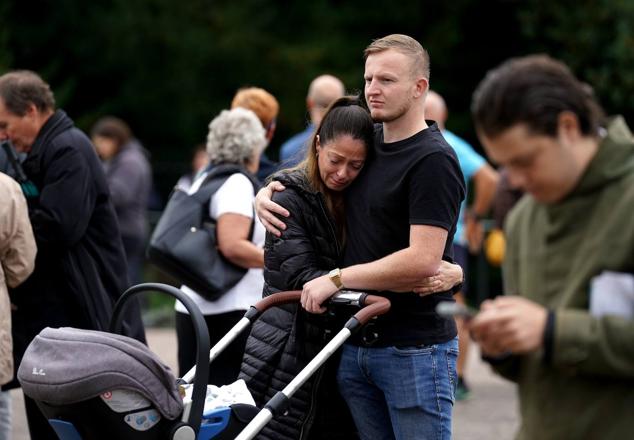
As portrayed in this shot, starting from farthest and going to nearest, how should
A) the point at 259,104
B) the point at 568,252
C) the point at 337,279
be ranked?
the point at 259,104, the point at 337,279, the point at 568,252

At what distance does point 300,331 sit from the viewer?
4.58 meters

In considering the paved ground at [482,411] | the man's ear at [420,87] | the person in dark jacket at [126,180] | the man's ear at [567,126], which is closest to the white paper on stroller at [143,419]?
the man's ear at [420,87]

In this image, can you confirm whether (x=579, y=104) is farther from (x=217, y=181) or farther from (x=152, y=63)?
(x=152, y=63)

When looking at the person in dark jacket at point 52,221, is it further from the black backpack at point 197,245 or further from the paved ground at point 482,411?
the paved ground at point 482,411

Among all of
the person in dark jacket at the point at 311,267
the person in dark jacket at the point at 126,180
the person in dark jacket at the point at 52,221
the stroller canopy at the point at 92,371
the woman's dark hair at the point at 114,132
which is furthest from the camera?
the woman's dark hair at the point at 114,132

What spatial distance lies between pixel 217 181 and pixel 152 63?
13894 millimetres

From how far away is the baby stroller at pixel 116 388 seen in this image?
3982 millimetres

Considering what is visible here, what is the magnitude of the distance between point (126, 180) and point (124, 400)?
6601 millimetres

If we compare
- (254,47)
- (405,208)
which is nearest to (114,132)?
(405,208)

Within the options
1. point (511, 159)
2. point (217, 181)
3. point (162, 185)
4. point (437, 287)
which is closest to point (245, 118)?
point (217, 181)

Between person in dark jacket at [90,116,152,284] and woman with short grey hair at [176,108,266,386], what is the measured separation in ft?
14.3

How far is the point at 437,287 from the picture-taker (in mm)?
4348

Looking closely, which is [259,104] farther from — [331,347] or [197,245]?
[331,347]

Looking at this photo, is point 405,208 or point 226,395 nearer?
point 405,208
